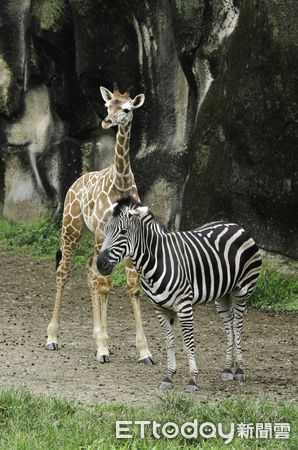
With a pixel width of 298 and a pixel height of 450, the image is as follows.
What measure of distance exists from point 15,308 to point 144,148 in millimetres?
3761

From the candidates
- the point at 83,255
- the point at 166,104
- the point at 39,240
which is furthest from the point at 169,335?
the point at 39,240

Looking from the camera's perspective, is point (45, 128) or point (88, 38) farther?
point (45, 128)

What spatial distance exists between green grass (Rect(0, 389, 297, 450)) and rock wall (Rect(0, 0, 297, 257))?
16.9 ft

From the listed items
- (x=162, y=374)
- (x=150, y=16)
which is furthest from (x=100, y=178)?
(x=150, y=16)

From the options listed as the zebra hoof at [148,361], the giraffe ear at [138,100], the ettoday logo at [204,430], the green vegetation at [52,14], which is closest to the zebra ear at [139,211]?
the zebra hoof at [148,361]

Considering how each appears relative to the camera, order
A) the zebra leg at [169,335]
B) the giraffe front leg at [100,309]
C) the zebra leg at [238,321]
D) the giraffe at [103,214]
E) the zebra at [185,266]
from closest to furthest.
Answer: the zebra at [185,266] → the zebra leg at [169,335] → the zebra leg at [238,321] → the giraffe front leg at [100,309] → the giraffe at [103,214]

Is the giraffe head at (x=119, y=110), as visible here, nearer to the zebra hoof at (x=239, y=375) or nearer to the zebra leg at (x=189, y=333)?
the zebra leg at (x=189, y=333)

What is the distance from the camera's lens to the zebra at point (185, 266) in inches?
278

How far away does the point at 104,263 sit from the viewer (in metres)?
6.97

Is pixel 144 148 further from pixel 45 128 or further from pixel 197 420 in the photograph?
pixel 197 420

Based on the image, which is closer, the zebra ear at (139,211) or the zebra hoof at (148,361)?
the zebra ear at (139,211)

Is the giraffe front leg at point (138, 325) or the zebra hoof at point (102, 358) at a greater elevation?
the giraffe front leg at point (138, 325)

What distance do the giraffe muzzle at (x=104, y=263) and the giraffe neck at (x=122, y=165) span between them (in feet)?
6.72

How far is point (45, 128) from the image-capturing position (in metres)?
15.4
